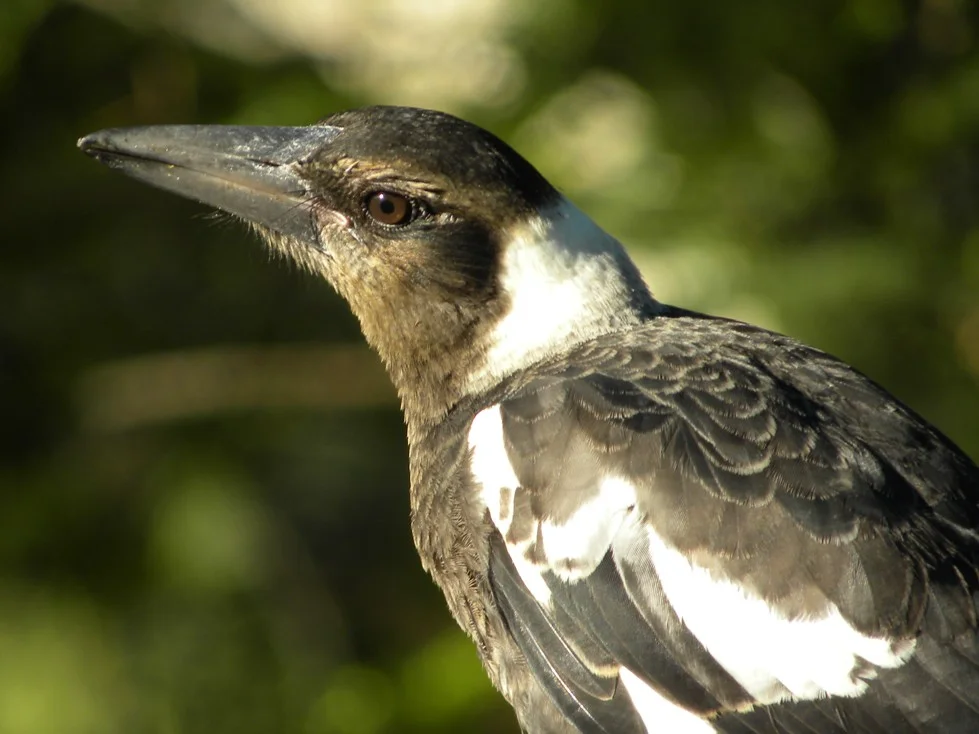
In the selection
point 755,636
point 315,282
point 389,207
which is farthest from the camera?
point 315,282

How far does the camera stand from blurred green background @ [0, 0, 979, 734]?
3029mm

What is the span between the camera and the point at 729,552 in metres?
1.94

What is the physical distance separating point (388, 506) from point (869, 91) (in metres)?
1.81

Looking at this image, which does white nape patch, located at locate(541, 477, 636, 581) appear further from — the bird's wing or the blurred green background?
the blurred green background

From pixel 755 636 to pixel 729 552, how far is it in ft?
0.38

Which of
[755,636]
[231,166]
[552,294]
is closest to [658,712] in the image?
[755,636]

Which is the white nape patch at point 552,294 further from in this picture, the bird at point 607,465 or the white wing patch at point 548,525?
the white wing patch at point 548,525

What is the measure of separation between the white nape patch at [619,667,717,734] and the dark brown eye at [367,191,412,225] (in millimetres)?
803

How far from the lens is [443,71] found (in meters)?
3.27

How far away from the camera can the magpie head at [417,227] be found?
7.46 feet

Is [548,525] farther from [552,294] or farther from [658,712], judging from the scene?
[552,294]

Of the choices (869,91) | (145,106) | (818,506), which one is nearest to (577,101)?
(869,91)

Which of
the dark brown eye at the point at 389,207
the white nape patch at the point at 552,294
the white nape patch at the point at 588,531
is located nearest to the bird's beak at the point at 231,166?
the dark brown eye at the point at 389,207

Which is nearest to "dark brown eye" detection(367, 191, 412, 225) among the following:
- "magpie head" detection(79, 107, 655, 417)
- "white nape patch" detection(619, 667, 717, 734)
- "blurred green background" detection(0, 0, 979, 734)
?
"magpie head" detection(79, 107, 655, 417)
